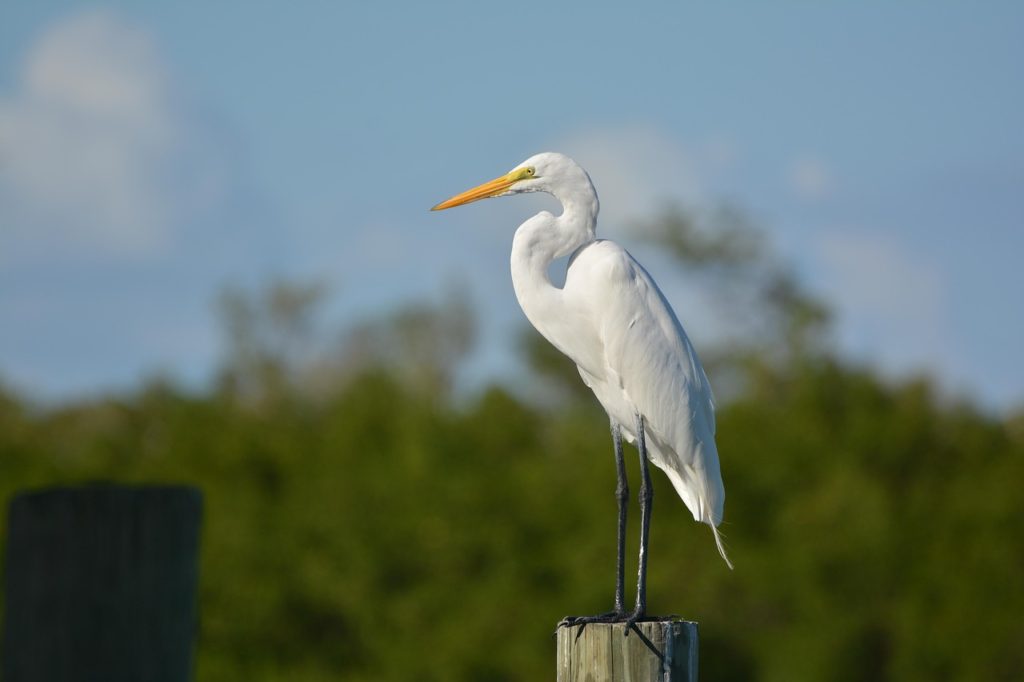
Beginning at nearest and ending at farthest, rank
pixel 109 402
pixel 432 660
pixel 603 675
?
pixel 603 675
pixel 432 660
pixel 109 402

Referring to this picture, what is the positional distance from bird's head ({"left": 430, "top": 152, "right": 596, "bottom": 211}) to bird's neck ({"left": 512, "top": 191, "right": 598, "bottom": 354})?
0.15ft

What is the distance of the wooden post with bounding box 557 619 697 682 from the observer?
9.02ft

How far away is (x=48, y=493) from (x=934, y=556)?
10.9 meters

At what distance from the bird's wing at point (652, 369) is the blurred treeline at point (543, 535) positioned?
Answer: 610cm

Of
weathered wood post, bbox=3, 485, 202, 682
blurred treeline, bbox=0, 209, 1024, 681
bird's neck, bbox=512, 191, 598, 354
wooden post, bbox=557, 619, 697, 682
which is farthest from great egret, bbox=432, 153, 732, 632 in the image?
blurred treeline, bbox=0, 209, 1024, 681

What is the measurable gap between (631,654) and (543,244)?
1467 millimetres

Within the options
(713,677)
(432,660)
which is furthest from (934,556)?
(432,660)

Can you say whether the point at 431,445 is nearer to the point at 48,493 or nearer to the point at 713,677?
the point at 713,677

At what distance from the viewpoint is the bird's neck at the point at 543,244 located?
12.8 ft

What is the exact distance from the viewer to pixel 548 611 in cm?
1095

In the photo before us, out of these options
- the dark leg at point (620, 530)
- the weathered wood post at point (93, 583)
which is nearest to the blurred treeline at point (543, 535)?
the dark leg at point (620, 530)

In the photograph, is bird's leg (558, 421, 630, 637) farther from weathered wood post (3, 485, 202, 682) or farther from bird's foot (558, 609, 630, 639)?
weathered wood post (3, 485, 202, 682)

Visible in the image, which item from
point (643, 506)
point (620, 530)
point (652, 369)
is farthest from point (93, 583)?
point (643, 506)

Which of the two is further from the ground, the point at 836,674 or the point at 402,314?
the point at 402,314
